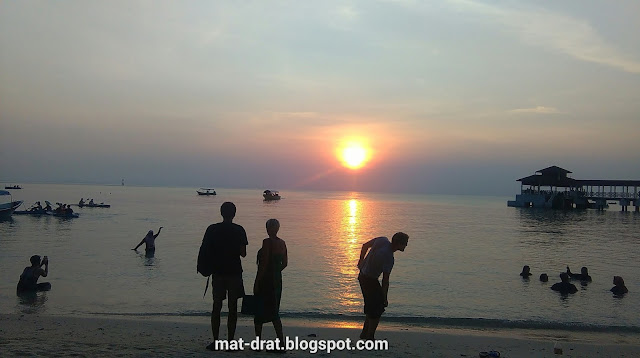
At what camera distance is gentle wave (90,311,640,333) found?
13719mm

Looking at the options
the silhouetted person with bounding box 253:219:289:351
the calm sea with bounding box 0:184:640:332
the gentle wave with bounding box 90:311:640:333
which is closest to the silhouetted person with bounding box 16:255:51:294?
the calm sea with bounding box 0:184:640:332

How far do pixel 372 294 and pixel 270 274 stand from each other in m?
1.67

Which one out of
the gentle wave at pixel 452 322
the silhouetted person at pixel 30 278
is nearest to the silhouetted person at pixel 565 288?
the gentle wave at pixel 452 322

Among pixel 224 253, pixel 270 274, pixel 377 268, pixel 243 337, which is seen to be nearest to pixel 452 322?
pixel 243 337

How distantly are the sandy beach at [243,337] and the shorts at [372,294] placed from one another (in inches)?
27.6

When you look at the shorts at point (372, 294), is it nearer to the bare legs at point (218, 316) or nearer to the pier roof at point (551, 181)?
the bare legs at point (218, 316)

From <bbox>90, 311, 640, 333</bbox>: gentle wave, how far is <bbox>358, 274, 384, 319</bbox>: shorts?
550cm

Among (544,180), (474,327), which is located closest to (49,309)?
(474,327)

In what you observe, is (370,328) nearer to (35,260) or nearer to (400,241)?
(400,241)

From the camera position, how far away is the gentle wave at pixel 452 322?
13.7 m

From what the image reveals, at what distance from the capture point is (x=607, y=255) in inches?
1342

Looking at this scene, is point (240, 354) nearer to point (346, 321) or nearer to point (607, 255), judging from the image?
point (346, 321)

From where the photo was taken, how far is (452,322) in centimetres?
1401

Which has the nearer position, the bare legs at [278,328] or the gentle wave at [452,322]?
the bare legs at [278,328]
